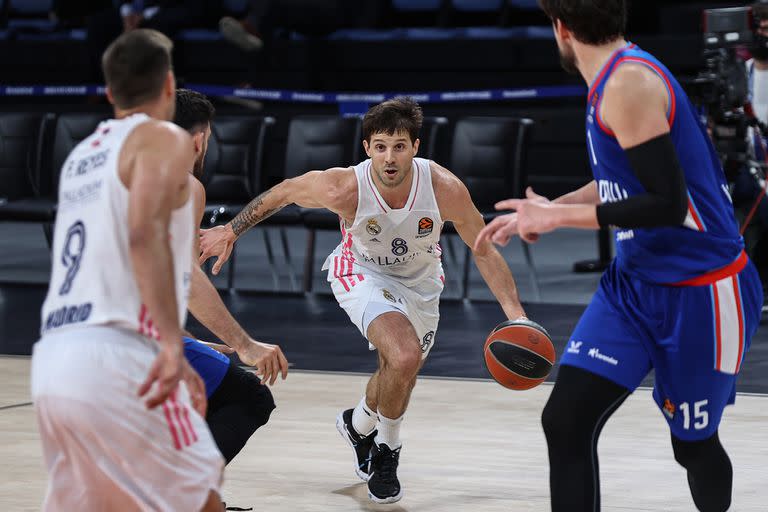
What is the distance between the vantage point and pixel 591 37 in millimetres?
3469

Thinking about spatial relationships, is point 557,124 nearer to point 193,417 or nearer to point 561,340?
point 561,340

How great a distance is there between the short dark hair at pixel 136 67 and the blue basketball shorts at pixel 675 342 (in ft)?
4.28

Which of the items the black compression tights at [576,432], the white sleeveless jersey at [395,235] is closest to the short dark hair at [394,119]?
the white sleeveless jersey at [395,235]

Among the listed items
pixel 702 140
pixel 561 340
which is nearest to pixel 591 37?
pixel 702 140

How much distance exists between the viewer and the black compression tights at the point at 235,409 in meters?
4.13

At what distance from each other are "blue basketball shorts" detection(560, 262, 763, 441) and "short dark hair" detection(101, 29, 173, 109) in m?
1.30

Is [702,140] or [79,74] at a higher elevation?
[702,140]

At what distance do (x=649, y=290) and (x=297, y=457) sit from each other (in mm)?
2182

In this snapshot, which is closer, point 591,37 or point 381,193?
point 591,37

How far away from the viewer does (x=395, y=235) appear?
5.21 metres

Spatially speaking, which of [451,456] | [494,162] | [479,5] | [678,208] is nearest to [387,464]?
[451,456]

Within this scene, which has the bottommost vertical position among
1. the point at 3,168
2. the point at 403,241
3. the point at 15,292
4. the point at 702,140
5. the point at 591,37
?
the point at 15,292

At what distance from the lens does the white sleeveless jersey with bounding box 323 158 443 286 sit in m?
5.20

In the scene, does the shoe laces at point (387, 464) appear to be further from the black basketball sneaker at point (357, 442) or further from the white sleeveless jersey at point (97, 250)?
the white sleeveless jersey at point (97, 250)
